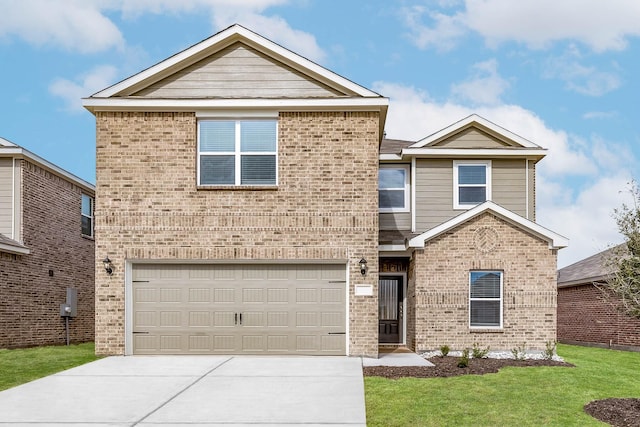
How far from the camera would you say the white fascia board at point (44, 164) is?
19.9 metres

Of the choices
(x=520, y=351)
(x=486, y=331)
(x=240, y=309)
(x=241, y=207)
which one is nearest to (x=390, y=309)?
(x=486, y=331)

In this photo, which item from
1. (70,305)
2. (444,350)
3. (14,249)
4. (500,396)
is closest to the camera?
(500,396)

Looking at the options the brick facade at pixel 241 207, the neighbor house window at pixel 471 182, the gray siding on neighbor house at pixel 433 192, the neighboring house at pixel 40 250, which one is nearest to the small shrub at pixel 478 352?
the brick facade at pixel 241 207

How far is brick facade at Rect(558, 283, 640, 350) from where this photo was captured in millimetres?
22141

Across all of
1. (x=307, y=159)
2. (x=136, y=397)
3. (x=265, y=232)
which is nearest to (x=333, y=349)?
(x=265, y=232)

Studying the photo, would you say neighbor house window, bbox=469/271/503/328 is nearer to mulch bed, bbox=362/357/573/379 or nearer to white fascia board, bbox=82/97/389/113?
mulch bed, bbox=362/357/573/379

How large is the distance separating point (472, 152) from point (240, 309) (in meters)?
9.35

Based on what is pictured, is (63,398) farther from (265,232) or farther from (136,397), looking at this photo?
(265,232)

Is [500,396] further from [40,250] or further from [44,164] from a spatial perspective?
[44,164]

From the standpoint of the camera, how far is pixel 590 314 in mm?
24531

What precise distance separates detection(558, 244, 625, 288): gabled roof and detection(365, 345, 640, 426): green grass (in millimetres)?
8607

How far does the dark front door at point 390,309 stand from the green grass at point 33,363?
28.5 ft

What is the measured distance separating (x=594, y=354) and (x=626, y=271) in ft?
37.0

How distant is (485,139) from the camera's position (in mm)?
21188
